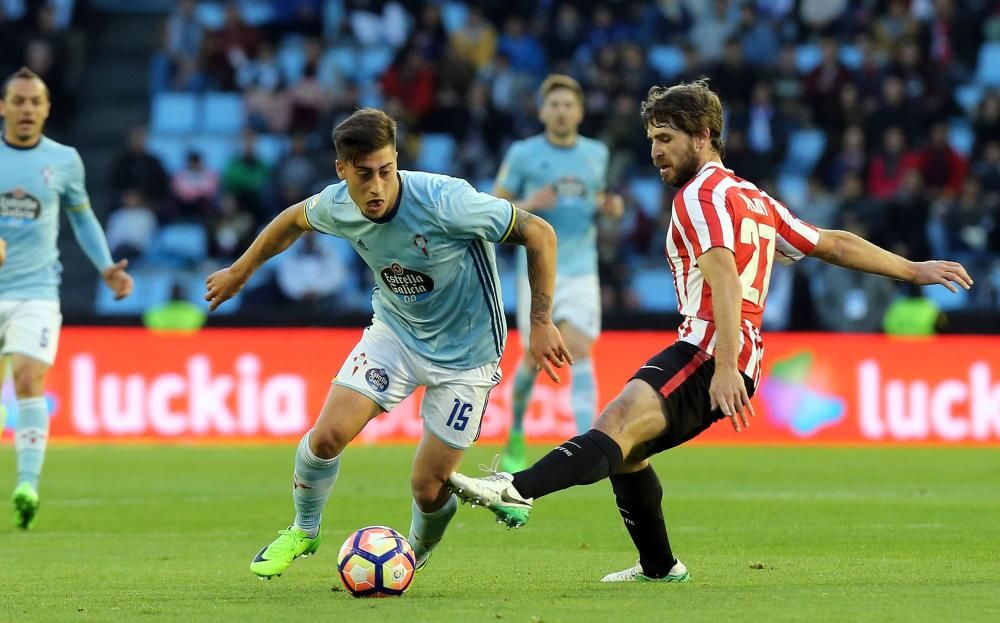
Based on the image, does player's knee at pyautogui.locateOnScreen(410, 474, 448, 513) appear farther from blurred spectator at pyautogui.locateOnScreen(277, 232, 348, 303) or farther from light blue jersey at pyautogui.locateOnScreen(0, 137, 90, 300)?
blurred spectator at pyautogui.locateOnScreen(277, 232, 348, 303)

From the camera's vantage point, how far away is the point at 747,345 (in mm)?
6840

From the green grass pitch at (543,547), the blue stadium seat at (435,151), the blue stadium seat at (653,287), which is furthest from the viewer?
the blue stadium seat at (435,151)

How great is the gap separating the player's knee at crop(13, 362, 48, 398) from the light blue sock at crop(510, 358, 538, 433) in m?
4.00

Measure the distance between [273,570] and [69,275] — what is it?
16158 mm

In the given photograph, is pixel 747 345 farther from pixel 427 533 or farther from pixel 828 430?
pixel 828 430

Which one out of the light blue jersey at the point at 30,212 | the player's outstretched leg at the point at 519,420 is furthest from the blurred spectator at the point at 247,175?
the light blue jersey at the point at 30,212

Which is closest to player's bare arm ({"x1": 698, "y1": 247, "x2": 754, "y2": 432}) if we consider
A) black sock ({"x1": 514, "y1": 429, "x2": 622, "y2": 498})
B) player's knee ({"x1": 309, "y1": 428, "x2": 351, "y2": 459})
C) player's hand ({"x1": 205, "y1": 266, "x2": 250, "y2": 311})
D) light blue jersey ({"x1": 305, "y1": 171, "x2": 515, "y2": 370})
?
black sock ({"x1": 514, "y1": 429, "x2": 622, "y2": 498})

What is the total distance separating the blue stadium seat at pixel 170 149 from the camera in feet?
74.4

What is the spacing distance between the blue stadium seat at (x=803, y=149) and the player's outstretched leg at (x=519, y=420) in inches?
387

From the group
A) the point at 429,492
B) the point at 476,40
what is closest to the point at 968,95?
the point at 476,40

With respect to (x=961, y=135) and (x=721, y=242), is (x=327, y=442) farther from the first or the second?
(x=961, y=135)

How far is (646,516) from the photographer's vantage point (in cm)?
718

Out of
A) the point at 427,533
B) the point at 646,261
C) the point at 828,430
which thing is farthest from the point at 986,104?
the point at 427,533

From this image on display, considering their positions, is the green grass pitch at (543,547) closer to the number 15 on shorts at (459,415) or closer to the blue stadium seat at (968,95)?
the number 15 on shorts at (459,415)
